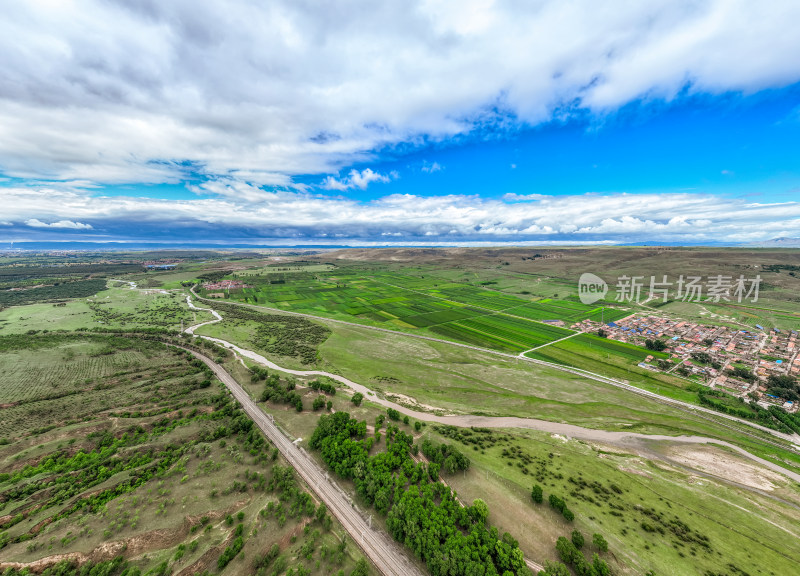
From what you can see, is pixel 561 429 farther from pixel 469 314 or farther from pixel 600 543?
pixel 469 314

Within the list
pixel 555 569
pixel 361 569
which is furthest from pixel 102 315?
pixel 555 569

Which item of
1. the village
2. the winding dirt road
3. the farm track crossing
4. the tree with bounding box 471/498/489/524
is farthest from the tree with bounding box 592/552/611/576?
the village

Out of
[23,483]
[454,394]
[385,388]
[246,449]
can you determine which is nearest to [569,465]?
[454,394]

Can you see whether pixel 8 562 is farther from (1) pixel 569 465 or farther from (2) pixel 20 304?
(2) pixel 20 304

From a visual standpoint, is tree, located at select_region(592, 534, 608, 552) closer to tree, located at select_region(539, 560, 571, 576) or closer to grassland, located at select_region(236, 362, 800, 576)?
grassland, located at select_region(236, 362, 800, 576)

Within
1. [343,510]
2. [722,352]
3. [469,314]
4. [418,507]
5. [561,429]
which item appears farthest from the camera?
[469,314]

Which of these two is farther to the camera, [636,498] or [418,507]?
[636,498]

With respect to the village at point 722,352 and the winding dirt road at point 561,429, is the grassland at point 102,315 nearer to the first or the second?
the winding dirt road at point 561,429

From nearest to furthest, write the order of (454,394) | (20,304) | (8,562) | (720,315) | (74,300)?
(8,562) < (454,394) < (720,315) < (20,304) < (74,300)
